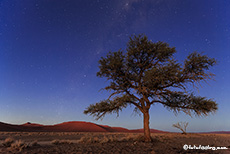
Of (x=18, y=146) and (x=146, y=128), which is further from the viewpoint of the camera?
(x=146, y=128)

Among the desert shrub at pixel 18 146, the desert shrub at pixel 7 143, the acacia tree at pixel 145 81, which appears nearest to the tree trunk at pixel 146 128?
the acacia tree at pixel 145 81

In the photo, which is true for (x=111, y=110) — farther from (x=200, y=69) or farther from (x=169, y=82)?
(x=200, y=69)

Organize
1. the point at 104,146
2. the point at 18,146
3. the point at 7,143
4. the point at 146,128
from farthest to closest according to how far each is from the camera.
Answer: the point at 146,128 < the point at 7,143 < the point at 104,146 < the point at 18,146

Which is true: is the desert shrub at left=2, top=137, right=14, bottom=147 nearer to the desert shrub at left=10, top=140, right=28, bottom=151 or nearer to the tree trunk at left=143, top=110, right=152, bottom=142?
the desert shrub at left=10, top=140, right=28, bottom=151

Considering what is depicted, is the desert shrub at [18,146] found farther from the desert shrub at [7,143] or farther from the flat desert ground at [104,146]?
the desert shrub at [7,143]

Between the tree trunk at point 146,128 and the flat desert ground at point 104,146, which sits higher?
the tree trunk at point 146,128

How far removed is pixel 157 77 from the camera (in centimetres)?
1096

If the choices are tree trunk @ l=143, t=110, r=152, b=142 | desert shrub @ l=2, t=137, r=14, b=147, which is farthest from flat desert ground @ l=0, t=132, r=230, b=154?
tree trunk @ l=143, t=110, r=152, b=142

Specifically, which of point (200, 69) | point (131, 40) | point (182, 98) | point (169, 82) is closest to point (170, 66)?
point (169, 82)

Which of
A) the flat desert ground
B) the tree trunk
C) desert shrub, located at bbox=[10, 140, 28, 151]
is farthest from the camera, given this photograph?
the tree trunk

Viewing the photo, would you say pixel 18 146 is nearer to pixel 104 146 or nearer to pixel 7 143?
pixel 7 143

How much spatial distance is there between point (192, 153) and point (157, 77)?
16.4 feet

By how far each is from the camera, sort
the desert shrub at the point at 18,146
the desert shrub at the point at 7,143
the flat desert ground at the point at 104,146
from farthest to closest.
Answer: the desert shrub at the point at 7,143 → the desert shrub at the point at 18,146 → the flat desert ground at the point at 104,146

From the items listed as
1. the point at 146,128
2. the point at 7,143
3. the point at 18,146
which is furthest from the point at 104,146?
the point at 7,143
